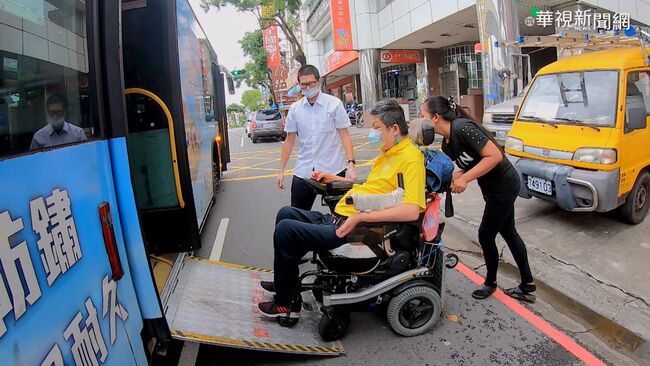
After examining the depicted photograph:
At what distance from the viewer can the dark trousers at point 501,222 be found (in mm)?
3277

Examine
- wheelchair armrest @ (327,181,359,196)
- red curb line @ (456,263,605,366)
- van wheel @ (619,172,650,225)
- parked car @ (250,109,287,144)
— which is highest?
parked car @ (250,109,287,144)

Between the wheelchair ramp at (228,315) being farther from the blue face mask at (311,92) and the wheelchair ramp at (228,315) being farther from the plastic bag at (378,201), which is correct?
the blue face mask at (311,92)

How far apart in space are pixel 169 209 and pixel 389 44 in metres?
16.3

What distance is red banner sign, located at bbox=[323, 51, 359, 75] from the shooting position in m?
21.8

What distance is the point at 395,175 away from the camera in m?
2.93

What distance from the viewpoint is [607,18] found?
918 cm

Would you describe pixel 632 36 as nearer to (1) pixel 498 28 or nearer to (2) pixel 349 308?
(2) pixel 349 308

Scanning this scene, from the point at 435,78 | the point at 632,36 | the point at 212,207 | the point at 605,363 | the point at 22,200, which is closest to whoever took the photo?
the point at 22,200

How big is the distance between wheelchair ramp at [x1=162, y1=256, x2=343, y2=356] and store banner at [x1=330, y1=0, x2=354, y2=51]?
16.9m

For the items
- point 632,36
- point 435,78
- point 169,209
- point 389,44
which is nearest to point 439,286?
point 169,209

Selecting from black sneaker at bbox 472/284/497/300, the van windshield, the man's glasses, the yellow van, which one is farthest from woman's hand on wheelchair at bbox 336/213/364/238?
the van windshield

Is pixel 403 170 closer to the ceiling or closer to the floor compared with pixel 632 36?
closer to the floor

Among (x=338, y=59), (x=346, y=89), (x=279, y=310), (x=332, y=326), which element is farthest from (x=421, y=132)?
(x=346, y=89)

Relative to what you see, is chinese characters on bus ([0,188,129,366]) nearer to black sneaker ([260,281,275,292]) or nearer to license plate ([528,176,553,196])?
black sneaker ([260,281,275,292])
